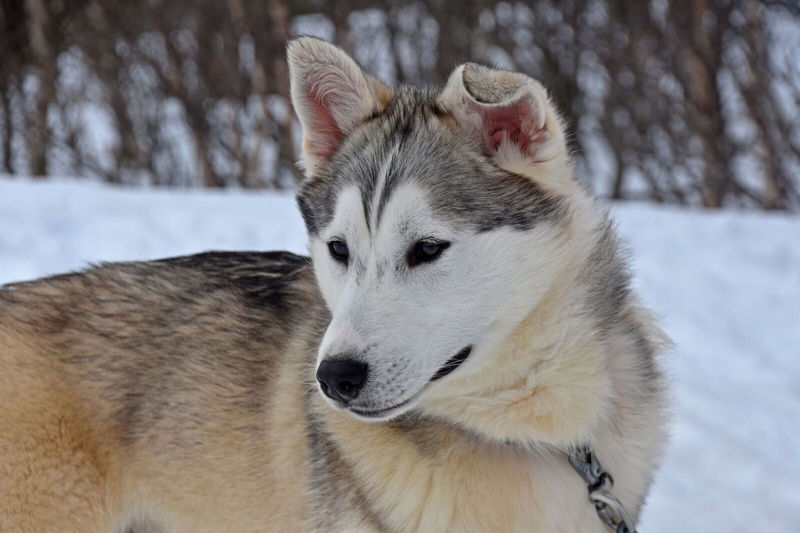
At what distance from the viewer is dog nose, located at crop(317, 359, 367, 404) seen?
6.95 ft

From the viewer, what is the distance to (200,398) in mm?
2807

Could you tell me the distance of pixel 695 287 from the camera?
21.2ft

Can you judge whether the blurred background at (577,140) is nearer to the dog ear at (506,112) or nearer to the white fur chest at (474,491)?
the white fur chest at (474,491)

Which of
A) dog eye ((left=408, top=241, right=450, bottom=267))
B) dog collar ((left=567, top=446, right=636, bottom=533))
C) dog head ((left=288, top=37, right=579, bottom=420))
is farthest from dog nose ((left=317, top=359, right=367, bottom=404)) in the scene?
dog collar ((left=567, top=446, right=636, bottom=533))

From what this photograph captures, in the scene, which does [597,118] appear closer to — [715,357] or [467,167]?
[715,357]

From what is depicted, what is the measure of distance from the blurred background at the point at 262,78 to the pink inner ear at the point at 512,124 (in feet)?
27.4

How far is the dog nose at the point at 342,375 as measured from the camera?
212cm

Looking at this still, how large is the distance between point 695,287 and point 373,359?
4919mm

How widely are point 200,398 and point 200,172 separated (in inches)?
393

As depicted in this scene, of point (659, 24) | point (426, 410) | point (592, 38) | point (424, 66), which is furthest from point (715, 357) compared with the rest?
point (424, 66)

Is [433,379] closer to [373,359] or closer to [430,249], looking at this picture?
[373,359]

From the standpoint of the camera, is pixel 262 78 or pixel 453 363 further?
pixel 262 78

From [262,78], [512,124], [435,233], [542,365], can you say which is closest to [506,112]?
[512,124]

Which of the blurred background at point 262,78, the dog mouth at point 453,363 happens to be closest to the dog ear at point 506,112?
the dog mouth at point 453,363
